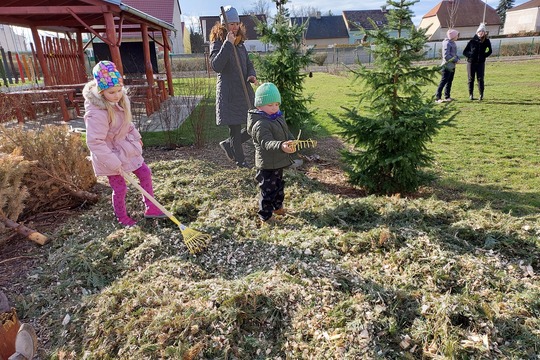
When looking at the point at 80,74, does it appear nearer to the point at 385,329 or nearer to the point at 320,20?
the point at 385,329

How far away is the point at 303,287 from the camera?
256cm

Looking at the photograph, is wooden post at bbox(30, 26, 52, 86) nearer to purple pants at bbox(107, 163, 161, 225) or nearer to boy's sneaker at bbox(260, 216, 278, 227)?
purple pants at bbox(107, 163, 161, 225)

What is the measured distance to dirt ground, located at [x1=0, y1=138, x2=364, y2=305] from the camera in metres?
3.16

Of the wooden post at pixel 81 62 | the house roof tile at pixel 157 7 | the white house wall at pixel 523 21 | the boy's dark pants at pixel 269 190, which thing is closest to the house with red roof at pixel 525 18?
the white house wall at pixel 523 21

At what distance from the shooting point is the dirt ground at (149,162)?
3164 mm

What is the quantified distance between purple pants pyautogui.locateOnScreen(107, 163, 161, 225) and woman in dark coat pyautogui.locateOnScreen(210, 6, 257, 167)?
1.65m

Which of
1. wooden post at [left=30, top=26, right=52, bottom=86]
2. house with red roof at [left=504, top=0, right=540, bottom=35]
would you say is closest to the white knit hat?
wooden post at [left=30, top=26, right=52, bottom=86]

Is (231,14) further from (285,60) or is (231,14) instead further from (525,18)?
(525,18)

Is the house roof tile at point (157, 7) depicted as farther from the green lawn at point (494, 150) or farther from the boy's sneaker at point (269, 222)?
the boy's sneaker at point (269, 222)

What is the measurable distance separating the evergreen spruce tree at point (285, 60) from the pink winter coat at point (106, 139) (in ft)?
10.3

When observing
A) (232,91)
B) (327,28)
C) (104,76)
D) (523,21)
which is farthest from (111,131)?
(523,21)

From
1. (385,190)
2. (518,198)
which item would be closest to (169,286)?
(385,190)

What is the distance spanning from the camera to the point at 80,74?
13.7 metres

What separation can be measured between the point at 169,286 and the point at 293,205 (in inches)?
70.0
